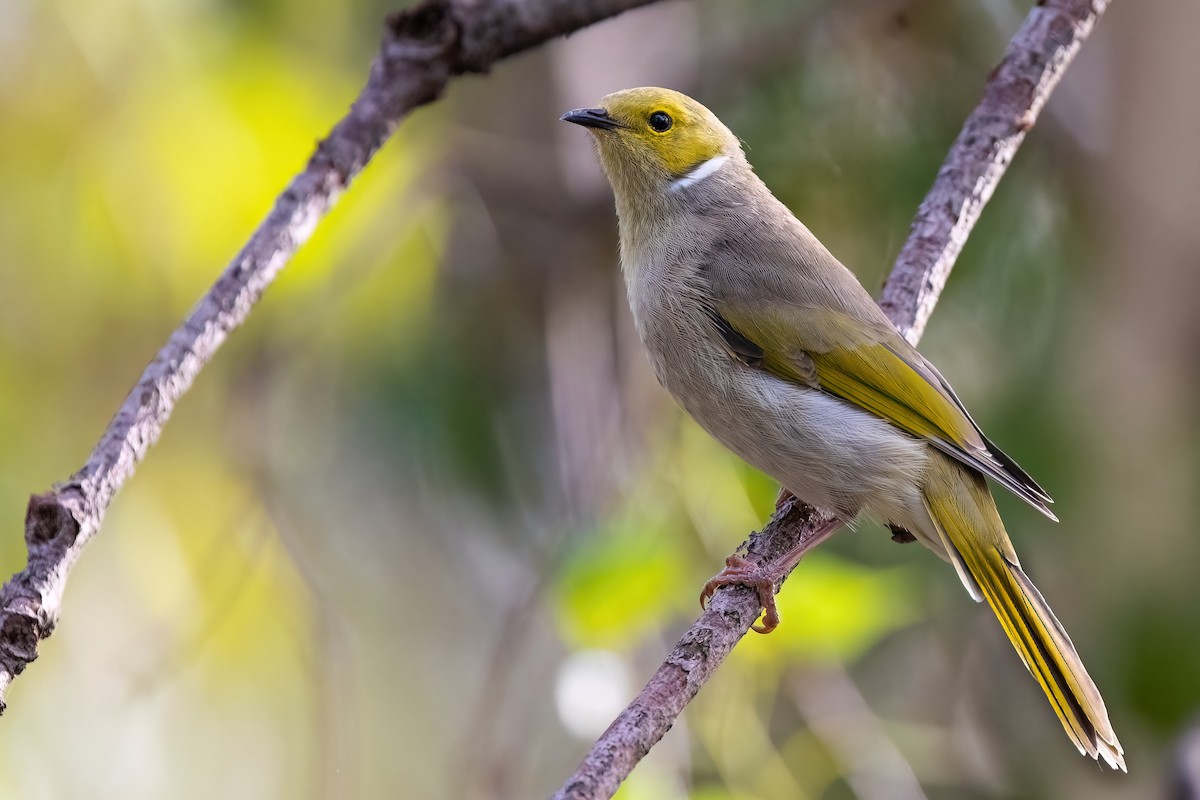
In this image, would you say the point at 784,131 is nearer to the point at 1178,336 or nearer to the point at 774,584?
the point at 1178,336

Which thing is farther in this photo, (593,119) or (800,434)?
(593,119)

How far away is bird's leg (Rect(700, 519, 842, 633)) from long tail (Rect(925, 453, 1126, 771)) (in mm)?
281

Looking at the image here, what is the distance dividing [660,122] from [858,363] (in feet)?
3.32

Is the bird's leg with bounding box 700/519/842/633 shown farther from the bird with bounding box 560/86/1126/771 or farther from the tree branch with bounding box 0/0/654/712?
the tree branch with bounding box 0/0/654/712

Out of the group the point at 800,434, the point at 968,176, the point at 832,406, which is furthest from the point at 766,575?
the point at 968,176

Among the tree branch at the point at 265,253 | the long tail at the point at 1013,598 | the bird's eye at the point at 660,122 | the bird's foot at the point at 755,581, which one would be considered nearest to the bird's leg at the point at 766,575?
the bird's foot at the point at 755,581

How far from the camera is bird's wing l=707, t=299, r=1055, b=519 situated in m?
3.06

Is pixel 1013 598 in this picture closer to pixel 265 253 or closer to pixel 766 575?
pixel 766 575

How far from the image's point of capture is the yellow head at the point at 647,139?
3.58 meters

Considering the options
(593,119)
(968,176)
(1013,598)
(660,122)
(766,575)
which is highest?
(593,119)

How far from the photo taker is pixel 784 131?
464cm

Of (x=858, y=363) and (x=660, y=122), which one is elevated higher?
(x=660, y=122)

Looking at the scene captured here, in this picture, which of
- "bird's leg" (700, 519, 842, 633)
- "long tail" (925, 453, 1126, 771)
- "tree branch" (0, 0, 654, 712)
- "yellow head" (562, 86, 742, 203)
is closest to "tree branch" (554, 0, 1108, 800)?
"bird's leg" (700, 519, 842, 633)

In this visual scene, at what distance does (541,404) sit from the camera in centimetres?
519
